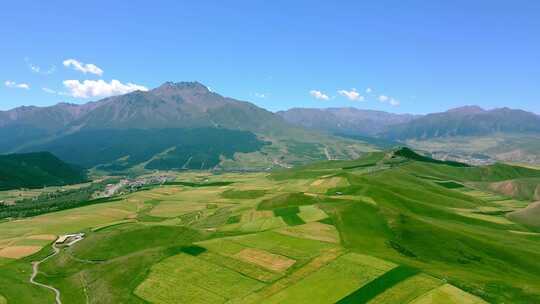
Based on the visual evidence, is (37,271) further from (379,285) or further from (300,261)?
(379,285)

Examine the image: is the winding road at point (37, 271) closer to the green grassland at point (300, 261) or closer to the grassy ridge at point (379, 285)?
the green grassland at point (300, 261)

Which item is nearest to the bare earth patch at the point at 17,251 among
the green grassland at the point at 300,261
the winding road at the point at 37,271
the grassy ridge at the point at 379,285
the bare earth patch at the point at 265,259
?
the green grassland at the point at 300,261

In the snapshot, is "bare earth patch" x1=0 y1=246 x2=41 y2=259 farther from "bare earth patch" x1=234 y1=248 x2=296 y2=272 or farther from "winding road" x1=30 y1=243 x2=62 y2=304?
"bare earth patch" x1=234 y1=248 x2=296 y2=272

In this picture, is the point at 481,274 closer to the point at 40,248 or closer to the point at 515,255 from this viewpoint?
the point at 515,255

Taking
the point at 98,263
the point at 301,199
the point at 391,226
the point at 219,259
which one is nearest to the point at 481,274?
the point at 391,226

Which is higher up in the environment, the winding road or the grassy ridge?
the grassy ridge

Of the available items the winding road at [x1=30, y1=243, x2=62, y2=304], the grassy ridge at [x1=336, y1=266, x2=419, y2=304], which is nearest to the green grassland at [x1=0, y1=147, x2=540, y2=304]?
the grassy ridge at [x1=336, y1=266, x2=419, y2=304]
